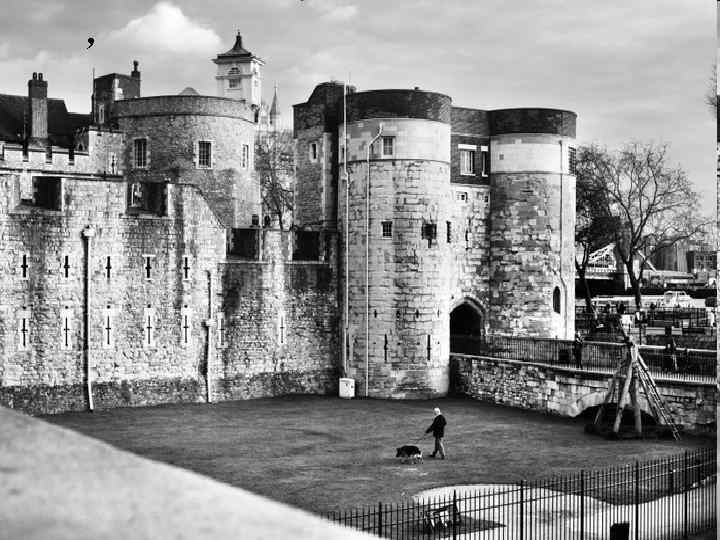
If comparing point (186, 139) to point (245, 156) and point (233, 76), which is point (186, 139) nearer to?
point (245, 156)

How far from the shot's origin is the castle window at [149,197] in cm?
2908

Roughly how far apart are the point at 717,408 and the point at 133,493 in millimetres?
23085

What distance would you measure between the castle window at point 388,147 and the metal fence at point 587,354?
700cm

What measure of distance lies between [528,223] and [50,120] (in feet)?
62.4

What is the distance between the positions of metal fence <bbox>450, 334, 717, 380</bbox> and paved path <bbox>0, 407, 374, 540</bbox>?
25.1 m

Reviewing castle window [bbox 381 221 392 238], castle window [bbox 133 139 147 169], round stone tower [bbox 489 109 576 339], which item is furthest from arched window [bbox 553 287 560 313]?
castle window [bbox 133 139 147 169]

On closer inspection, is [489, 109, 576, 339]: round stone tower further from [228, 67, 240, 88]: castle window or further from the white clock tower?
[228, 67, 240, 88]: castle window

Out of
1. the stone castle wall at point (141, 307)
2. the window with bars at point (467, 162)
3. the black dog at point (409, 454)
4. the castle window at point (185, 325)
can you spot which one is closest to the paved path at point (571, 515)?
the black dog at point (409, 454)

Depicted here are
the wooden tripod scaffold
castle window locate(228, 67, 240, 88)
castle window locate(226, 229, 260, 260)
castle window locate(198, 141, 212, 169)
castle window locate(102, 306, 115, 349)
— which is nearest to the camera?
the wooden tripod scaffold

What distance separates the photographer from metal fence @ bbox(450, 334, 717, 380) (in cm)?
2647

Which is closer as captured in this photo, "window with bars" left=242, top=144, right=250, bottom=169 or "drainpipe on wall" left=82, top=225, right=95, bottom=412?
"drainpipe on wall" left=82, top=225, right=95, bottom=412

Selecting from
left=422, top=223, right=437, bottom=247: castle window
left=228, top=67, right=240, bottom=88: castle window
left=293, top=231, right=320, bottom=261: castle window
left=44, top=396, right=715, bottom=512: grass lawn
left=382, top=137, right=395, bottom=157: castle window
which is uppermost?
left=228, top=67, right=240, bottom=88: castle window

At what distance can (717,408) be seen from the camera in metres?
23.2

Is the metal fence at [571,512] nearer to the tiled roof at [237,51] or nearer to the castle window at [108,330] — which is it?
the castle window at [108,330]
